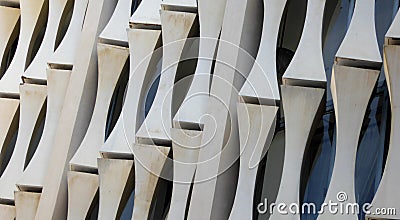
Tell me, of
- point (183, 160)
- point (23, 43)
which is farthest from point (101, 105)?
point (23, 43)

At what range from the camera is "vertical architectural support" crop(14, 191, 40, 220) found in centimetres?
479

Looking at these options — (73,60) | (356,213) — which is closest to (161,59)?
(73,60)

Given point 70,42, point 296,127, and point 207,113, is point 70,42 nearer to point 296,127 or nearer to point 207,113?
point 207,113

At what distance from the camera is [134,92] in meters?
4.50

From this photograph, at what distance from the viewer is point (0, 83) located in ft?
17.2

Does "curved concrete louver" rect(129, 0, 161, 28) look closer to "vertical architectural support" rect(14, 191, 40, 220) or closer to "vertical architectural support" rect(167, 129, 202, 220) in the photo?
"vertical architectural support" rect(167, 129, 202, 220)

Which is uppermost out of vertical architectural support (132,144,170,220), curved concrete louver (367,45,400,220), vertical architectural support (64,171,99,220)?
curved concrete louver (367,45,400,220)

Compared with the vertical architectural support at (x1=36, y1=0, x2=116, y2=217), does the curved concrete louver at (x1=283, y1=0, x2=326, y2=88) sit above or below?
above

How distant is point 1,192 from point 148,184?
97cm

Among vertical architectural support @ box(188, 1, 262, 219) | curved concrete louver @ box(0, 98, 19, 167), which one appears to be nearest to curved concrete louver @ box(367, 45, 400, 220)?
vertical architectural support @ box(188, 1, 262, 219)

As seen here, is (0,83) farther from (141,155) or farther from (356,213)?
(356,213)

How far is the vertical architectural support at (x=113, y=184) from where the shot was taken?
441cm

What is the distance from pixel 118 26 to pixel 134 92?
43 centimetres

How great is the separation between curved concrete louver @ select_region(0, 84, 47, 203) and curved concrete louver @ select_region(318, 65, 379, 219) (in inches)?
71.2
